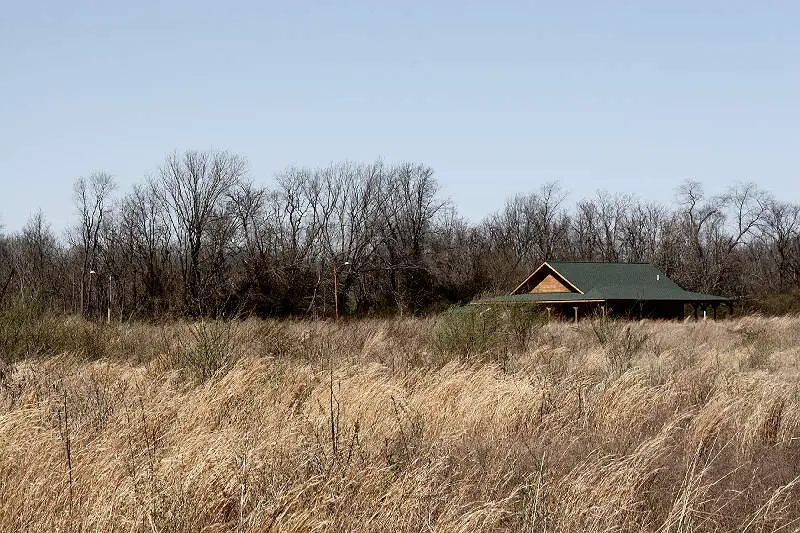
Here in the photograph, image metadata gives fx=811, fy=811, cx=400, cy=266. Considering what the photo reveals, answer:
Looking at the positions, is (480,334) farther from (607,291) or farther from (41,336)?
(607,291)

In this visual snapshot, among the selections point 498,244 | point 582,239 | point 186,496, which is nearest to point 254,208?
point 498,244

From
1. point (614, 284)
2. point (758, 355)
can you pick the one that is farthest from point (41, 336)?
point (614, 284)

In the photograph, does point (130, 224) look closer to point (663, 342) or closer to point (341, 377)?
point (663, 342)

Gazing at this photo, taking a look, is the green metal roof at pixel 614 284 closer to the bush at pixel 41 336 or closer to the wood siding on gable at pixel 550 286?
the wood siding on gable at pixel 550 286

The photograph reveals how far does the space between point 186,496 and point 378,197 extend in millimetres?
61464

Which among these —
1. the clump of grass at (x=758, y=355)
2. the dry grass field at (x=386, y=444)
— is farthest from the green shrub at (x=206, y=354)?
the clump of grass at (x=758, y=355)

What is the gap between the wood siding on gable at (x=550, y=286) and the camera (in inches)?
1703

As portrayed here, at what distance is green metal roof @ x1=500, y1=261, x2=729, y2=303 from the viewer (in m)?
40.7

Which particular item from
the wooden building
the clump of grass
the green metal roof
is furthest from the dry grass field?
the green metal roof

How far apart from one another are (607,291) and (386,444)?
3585cm

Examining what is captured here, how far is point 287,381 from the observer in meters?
10.0

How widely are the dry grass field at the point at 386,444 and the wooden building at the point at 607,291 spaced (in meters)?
27.5

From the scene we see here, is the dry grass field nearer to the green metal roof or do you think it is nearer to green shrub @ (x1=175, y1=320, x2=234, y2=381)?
green shrub @ (x1=175, y1=320, x2=234, y2=381)

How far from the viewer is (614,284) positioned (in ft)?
141
